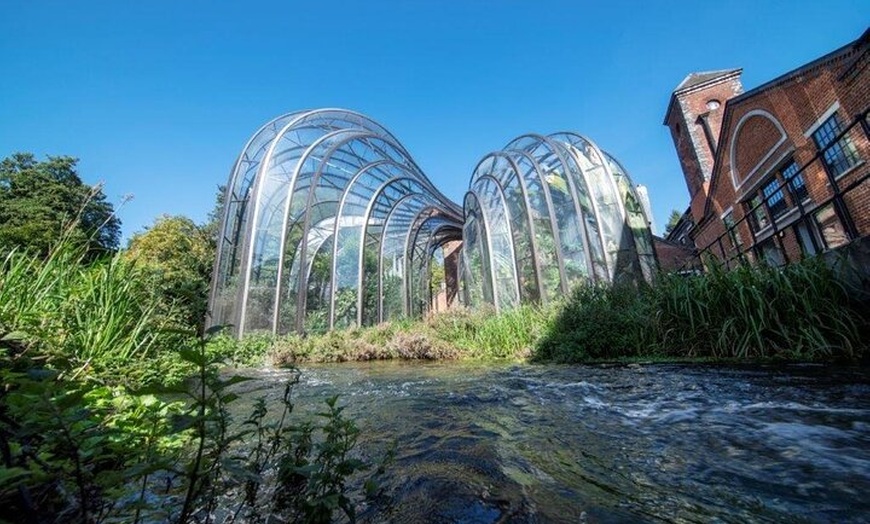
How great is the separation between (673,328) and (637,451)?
14.6 ft

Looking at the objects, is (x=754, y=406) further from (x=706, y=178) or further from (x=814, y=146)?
(x=706, y=178)

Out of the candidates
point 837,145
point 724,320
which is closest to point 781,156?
point 837,145

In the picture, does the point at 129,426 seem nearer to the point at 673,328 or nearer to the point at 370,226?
→ the point at 673,328

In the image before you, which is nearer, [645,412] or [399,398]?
[645,412]

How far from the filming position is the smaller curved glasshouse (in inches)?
387

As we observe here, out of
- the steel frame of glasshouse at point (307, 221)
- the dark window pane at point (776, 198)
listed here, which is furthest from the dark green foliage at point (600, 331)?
the dark window pane at point (776, 198)

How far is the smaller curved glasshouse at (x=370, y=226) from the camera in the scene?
9.83m

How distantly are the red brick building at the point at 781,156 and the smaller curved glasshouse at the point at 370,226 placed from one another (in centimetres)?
282

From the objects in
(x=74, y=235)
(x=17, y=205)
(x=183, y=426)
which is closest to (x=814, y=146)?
(x=183, y=426)

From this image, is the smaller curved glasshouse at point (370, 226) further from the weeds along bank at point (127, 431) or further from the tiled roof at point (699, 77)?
the tiled roof at point (699, 77)

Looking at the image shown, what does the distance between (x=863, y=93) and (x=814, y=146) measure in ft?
6.99

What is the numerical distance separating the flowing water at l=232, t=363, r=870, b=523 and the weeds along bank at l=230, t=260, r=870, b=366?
1.41m

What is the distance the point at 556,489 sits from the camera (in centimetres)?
131

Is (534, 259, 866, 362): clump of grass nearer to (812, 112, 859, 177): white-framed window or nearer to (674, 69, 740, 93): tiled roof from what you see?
(812, 112, 859, 177): white-framed window
